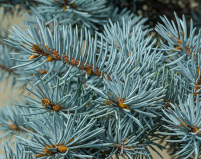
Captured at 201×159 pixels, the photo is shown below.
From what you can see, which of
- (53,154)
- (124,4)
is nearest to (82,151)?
(53,154)

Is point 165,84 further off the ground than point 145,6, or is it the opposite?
point 145,6

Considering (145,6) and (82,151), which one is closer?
(82,151)

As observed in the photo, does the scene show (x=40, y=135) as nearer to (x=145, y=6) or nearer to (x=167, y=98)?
(x=167, y=98)

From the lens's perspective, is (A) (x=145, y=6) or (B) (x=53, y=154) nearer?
(B) (x=53, y=154)

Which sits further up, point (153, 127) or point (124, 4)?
point (124, 4)

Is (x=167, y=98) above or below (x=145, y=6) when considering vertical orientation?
below

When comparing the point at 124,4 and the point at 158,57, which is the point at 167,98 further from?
the point at 124,4

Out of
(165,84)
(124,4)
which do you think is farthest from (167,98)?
(124,4)

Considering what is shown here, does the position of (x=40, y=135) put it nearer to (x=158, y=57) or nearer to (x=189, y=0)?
(x=158, y=57)
